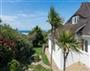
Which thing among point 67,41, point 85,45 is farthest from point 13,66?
point 85,45

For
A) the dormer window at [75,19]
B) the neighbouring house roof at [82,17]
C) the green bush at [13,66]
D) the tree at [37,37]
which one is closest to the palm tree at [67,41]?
the green bush at [13,66]

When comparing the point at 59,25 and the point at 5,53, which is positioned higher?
the point at 59,25

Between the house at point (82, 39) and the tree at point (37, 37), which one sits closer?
the house at point (82, 39)

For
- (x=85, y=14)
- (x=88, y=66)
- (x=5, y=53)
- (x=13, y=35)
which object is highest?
(x=85, y=14)

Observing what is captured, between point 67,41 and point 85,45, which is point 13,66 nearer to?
point 67,41

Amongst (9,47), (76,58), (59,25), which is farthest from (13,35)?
(59,25)

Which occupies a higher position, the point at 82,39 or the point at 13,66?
the point at 82,39

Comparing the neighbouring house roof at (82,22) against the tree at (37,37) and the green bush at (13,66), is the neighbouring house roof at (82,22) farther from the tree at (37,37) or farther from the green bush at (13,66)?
the tree at (37,37)

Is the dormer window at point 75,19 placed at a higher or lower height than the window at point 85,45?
higher

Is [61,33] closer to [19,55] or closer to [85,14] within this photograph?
[19,55]

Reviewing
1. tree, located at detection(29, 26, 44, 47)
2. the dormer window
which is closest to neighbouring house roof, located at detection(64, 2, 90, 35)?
the dormer window

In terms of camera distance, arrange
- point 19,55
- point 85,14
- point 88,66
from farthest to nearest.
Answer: point 85,14 < point 88,66 < point 19,55
